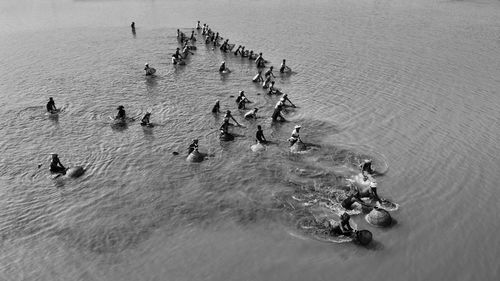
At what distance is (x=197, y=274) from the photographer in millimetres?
16188

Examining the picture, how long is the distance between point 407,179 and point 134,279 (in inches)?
548

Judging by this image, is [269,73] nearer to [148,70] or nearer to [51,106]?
[148,70]

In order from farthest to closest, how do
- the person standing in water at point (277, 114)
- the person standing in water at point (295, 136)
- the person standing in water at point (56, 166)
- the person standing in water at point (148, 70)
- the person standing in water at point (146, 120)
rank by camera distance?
the person standing in water at point (148, 70), the person standing in water at point (277, 114), the person standing in water at point (146, 120), the person standing in water at point (295, 136), the person standing in water at point (56, 166)

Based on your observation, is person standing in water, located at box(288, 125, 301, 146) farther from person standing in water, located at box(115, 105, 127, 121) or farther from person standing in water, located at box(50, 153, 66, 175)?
person standing in water, located at box(50, 153, 66, 175)

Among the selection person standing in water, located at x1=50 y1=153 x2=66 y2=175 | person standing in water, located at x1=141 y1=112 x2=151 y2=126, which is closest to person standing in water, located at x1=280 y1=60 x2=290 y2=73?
person standing in water, located at x1=141 y1=112 x2=151 y2=126

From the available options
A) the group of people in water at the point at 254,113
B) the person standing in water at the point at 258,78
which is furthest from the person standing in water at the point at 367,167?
the person standing in water at the point at 258,78

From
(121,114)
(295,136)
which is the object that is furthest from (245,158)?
(121,114)

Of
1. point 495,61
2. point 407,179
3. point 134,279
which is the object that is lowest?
point 134,279

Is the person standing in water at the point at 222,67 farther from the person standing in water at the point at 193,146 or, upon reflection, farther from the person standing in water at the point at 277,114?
the person standing in water at the point at 193,146

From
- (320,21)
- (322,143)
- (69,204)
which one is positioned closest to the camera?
(69,204)

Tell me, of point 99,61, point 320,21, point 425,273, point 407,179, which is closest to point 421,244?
point 425,273

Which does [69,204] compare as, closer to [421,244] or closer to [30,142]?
[30,142]

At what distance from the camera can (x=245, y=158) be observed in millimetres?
23953

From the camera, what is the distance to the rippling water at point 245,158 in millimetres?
16891
